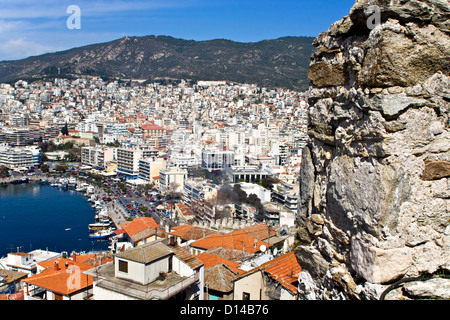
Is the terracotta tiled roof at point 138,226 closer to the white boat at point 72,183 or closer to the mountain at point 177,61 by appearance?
the white boat at point 72,183

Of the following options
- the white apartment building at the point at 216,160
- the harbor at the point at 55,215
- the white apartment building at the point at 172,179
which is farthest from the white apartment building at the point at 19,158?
the white apartment building at the point at 216,160

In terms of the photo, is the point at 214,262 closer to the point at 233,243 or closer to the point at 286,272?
the point at 233,243

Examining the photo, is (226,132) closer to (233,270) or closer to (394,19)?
(233,270)

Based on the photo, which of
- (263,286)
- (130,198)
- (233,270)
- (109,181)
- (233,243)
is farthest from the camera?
(109,181)

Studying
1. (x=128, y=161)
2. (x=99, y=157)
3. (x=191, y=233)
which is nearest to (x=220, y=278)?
(x=191, y=233)

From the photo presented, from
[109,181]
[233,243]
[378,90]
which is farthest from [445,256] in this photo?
[109,181]

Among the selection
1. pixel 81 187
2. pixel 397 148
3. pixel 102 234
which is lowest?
pixel 102 234
